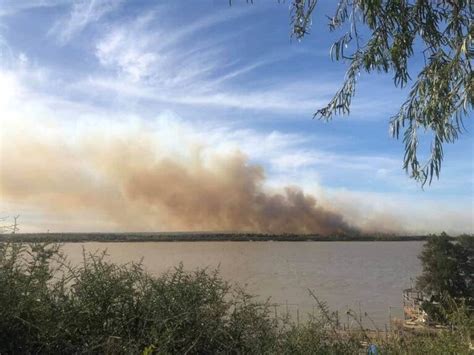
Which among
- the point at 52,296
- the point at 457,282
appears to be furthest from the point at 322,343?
the point at 457,282

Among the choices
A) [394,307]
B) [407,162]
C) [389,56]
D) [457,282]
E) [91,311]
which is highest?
[389,56]

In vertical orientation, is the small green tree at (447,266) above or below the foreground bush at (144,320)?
below

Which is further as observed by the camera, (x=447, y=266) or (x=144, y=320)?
(x=447, y=266)

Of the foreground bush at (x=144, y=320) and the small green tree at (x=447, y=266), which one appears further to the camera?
the small green tree at (x=447, y=266)

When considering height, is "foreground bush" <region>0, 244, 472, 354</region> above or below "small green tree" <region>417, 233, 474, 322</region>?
above

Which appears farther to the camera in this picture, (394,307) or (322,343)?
(394,307)

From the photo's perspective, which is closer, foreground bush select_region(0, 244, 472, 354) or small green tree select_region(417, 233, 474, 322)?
foreground bush select_region(0, 244, 472, 354)

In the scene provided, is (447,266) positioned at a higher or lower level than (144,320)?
lower

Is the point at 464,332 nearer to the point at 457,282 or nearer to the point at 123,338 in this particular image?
the point at 123,338

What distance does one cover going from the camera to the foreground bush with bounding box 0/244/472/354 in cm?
388

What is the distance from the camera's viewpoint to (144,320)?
13.2 ft

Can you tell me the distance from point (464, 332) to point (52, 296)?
3.20 meters

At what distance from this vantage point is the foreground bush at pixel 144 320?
3.88 m

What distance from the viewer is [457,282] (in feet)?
131
